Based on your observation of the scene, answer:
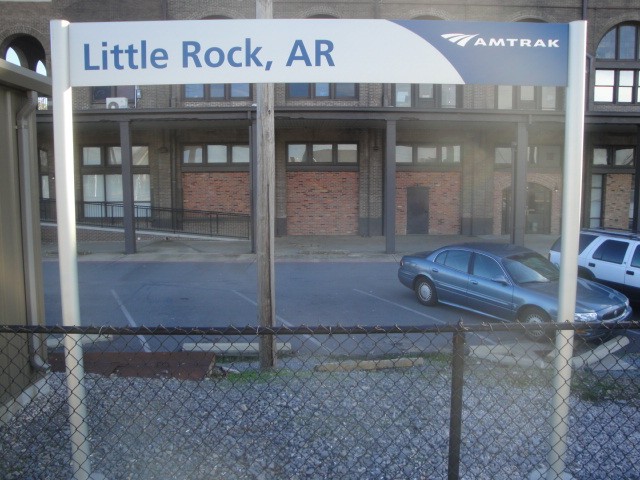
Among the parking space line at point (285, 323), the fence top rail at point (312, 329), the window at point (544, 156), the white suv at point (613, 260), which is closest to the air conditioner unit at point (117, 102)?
the parking space line at point (285, 323)

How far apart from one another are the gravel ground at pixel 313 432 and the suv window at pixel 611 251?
648cm

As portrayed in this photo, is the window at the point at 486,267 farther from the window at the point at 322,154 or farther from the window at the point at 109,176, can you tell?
the window at the point at 109,176

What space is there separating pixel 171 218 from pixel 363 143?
9.19 meters

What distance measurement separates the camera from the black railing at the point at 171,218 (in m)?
24.5

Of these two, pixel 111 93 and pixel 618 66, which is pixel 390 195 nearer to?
pixel 111 93

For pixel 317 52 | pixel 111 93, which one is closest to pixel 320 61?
pixel 317 52

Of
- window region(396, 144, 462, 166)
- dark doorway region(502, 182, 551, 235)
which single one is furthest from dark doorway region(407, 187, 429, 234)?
dark doorway region(502, 182, 551, 235)

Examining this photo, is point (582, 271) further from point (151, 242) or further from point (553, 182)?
point (151, 242)

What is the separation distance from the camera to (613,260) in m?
11.9

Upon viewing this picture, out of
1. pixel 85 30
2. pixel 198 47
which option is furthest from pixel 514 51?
pixel 85 30

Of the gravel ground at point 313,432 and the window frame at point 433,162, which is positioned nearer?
the gravel ground at point 313,432

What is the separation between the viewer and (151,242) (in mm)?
23281

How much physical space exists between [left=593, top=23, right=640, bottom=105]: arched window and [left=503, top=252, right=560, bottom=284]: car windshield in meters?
18.6

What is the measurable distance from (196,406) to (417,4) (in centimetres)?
2213
